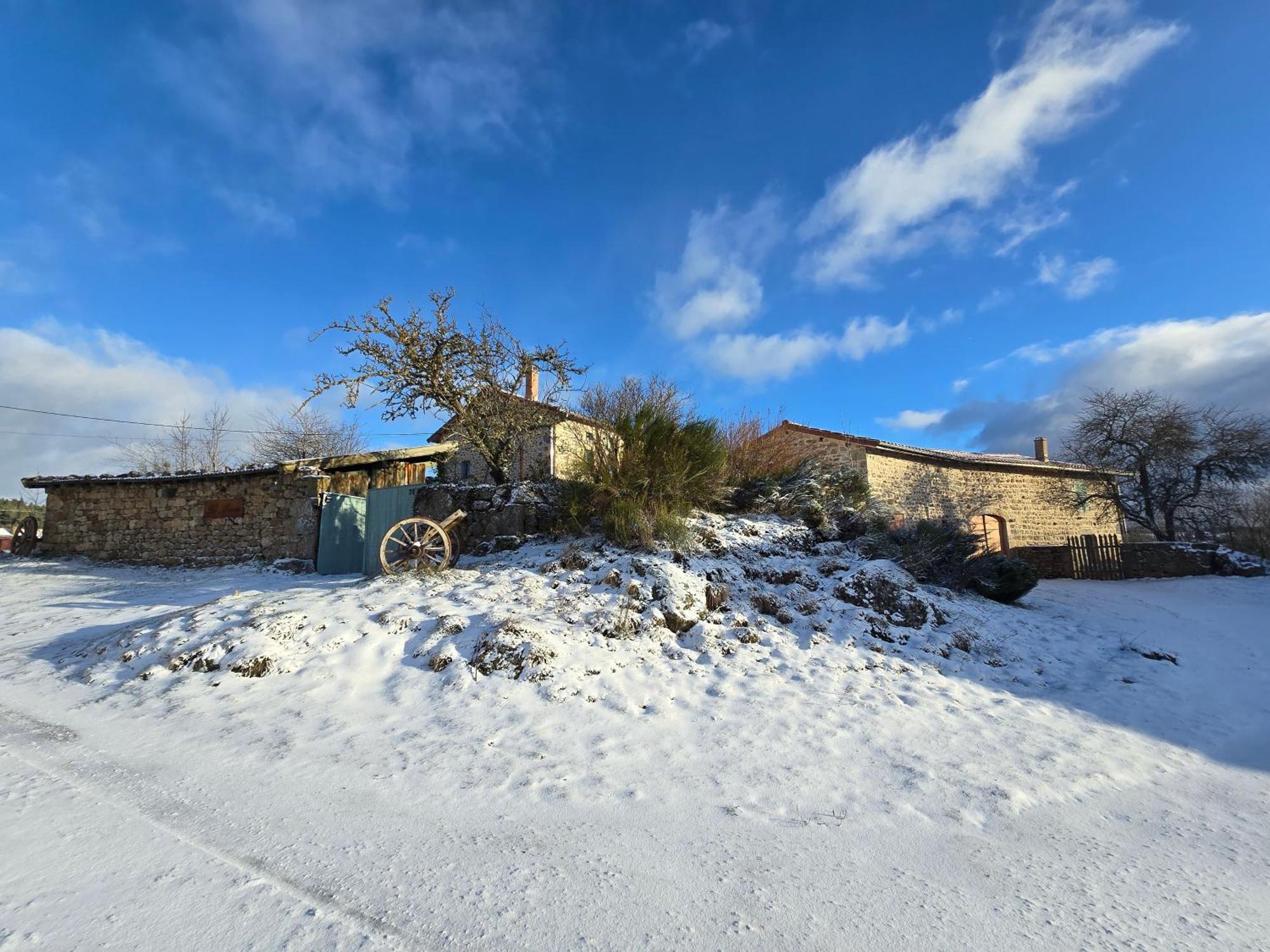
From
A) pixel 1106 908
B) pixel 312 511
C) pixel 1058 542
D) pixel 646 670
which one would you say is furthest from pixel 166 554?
pixel 1058 542

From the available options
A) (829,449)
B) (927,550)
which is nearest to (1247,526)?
(829,449)

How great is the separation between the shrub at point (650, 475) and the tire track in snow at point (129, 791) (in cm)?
560

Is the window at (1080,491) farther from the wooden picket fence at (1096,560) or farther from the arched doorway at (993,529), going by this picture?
the wooden picket fence at (1096,560)

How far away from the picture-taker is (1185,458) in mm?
17844

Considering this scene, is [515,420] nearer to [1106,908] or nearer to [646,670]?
[646,670]

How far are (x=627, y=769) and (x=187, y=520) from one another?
1380 cm

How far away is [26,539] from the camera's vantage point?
1521 cm

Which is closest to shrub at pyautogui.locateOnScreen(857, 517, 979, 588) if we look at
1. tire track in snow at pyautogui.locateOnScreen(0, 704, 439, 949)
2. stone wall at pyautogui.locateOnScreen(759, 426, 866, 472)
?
stone wall at pyautogui.locateOnScreen(759, 426, 866, 472)

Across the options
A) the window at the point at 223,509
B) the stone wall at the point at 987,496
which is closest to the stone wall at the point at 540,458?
the window at the point at 223,509

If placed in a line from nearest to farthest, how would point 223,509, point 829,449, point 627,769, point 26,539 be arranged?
point 627,769 → point 223,509 → point 26,539 → point 829,449

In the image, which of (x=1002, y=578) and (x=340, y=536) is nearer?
(x=1002, y=578)

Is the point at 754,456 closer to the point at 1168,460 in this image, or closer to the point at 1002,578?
the point at 1002,578

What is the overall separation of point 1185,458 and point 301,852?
76.4ft

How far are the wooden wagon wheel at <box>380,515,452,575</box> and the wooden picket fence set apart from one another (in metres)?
14.0
